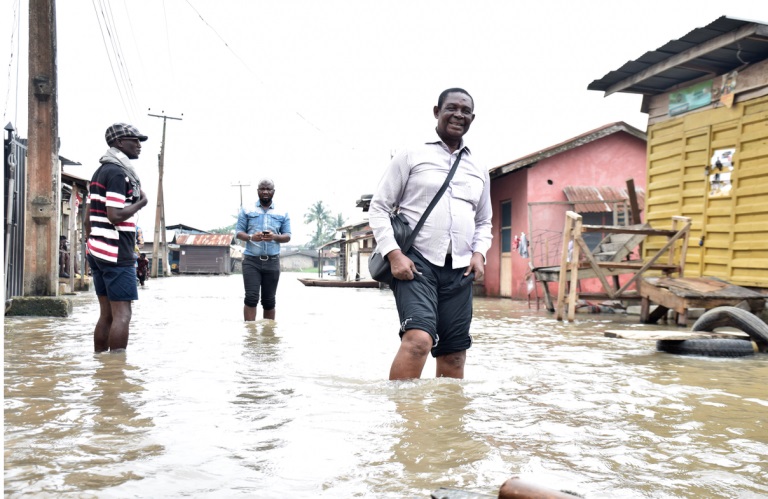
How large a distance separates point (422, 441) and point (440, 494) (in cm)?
96

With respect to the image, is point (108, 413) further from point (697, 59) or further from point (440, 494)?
point (697, 59)

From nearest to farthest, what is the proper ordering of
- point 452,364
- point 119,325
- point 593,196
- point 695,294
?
point 452,364, point 119,325, point 695,294, point 593,196

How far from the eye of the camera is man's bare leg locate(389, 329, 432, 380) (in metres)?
3.53

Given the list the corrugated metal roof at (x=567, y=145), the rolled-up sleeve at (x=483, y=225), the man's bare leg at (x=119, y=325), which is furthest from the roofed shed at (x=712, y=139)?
the man's bare leg at (x=119, y=325)

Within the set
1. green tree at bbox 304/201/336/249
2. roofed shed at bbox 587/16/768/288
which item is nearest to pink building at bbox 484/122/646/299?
roofed shed at bbox 587/16/768/288

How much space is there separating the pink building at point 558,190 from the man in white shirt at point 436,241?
13075mm

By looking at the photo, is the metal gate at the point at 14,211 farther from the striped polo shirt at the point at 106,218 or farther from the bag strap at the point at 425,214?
the bag strap at the point at 425,214

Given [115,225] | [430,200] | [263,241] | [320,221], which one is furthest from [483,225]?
[320,221]

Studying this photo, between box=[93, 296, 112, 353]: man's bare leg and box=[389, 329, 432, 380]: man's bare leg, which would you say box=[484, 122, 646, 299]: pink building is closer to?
box=[93, 296, 112, 353]: man's bare leg

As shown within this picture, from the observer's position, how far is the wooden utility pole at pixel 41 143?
9047 millimetres

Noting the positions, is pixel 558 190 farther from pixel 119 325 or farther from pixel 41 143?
pixel 119 325

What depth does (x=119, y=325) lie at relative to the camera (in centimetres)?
520

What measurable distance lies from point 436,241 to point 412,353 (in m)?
0.63

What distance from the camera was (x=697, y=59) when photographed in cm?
978
